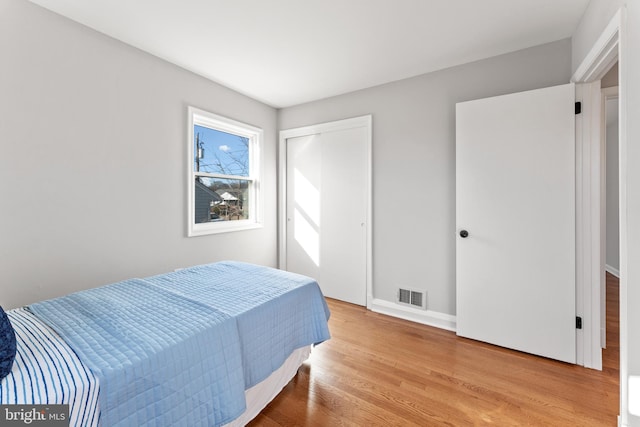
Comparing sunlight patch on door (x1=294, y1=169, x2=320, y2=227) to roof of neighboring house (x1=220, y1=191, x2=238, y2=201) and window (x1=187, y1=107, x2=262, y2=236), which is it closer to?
window (x1=187, y1=107, x2=262, y2=236)

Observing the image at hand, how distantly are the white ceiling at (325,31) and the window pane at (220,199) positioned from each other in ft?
3.77

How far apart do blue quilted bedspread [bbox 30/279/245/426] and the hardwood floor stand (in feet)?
1.82

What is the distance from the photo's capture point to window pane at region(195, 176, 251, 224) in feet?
9.95

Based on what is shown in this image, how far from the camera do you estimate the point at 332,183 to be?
3477mm

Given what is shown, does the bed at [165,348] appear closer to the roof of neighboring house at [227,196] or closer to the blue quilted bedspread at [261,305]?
the blue quilted bedspread at [261,305]

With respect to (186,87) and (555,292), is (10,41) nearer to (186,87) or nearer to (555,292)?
(186,87)

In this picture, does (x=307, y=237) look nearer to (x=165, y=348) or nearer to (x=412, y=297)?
(x=412, y=297)

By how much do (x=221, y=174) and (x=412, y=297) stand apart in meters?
2.53

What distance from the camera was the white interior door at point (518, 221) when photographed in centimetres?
212

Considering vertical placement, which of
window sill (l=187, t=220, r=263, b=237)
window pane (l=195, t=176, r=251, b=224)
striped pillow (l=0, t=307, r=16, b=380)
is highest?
window pane (l=195, t=176, r=251, b=224)

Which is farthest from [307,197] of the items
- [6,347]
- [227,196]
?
[6,347]

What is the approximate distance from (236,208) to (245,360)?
91.1 inches

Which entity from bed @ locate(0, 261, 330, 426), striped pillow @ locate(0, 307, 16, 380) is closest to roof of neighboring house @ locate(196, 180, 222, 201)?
bed @ locate(0, 261, 330, 426)

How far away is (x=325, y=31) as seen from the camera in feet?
7.06
